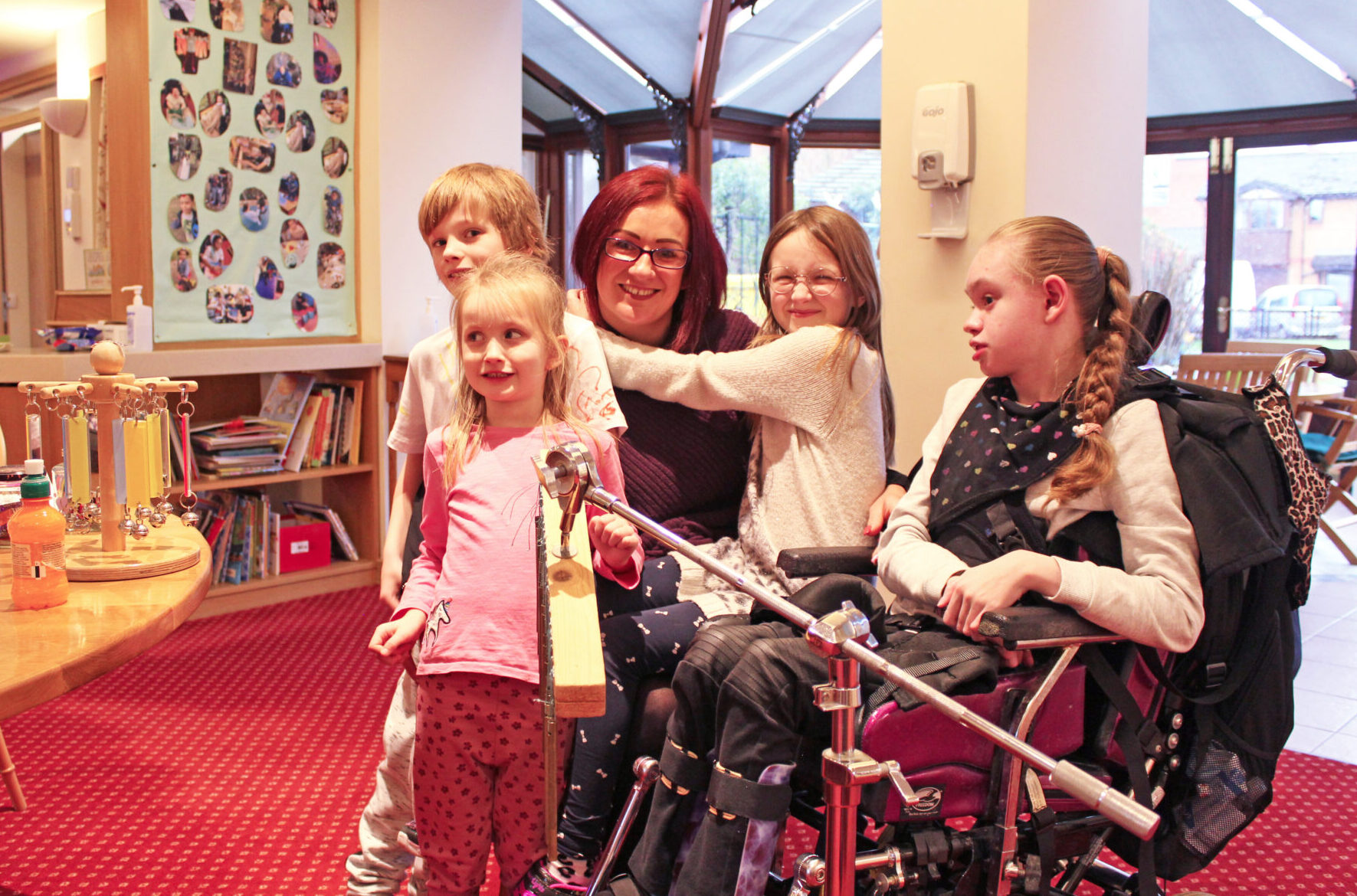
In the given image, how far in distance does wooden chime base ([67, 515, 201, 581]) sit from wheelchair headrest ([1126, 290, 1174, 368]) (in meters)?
1.54

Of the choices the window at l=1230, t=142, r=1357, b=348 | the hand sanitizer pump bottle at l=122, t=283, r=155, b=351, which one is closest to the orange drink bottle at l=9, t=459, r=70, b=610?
the hand sanitizer pump bottle at l=122, t=283, r=155, b=351

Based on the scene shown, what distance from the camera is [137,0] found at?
13.0 feet

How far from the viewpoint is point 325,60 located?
4371 millimetres

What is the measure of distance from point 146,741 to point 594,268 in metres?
1.90

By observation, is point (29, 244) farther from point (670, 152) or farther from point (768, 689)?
point (768, 689)

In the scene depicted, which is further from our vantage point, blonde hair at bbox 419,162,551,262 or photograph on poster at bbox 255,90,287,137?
photograph on poster at bbox 255,90,287,137

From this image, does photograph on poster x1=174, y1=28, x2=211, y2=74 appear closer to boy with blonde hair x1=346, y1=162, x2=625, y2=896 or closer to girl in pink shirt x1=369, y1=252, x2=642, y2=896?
boy with blonde hair x1=346, y1=162, x2=625, y2=896

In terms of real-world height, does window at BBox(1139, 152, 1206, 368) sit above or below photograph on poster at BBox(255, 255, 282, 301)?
above

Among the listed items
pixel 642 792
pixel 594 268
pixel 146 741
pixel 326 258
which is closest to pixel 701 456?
pixel 594 268

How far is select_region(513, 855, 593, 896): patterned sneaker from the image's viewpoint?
157 cm

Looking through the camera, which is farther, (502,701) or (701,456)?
(701,456)

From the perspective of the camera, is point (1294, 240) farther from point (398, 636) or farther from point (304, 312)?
point (398, 636)

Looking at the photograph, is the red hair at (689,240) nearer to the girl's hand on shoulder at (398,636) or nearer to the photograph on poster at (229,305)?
the girl's hand on shoulder at (398,636)

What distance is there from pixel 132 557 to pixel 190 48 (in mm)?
2877
